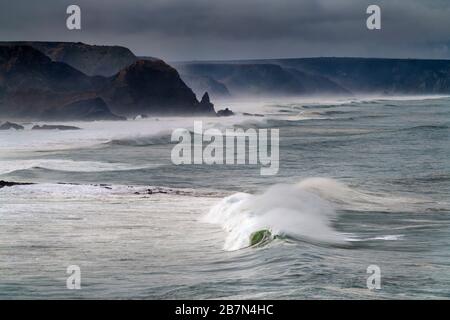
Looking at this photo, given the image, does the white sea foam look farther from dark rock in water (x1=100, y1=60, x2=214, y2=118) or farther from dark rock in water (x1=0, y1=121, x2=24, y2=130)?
dark rock in water (x1=100, y1=60, x2=214, y2=118)

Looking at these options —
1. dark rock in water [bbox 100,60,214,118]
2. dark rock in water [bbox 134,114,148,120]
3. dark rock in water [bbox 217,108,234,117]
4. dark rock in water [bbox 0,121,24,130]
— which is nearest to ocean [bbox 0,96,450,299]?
dark rock in water [bbox 0,121,24,130]

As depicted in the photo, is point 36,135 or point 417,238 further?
point 36,135

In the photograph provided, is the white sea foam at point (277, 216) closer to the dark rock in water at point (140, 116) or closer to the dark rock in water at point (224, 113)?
the dark rock in water at point (140, 116)

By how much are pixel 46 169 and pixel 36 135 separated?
21209mm

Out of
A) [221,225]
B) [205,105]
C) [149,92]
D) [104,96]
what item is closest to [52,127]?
[104,96]

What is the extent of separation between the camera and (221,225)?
19.4m

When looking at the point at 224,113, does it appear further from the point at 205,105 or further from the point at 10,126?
the point at 10,126

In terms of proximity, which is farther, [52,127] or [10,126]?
[52,127]

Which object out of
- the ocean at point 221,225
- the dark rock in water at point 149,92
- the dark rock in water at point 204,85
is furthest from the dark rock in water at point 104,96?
the ocean at point 221,225

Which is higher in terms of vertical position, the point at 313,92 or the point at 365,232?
the point at 313,92

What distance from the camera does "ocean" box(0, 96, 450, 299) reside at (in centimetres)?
1284
